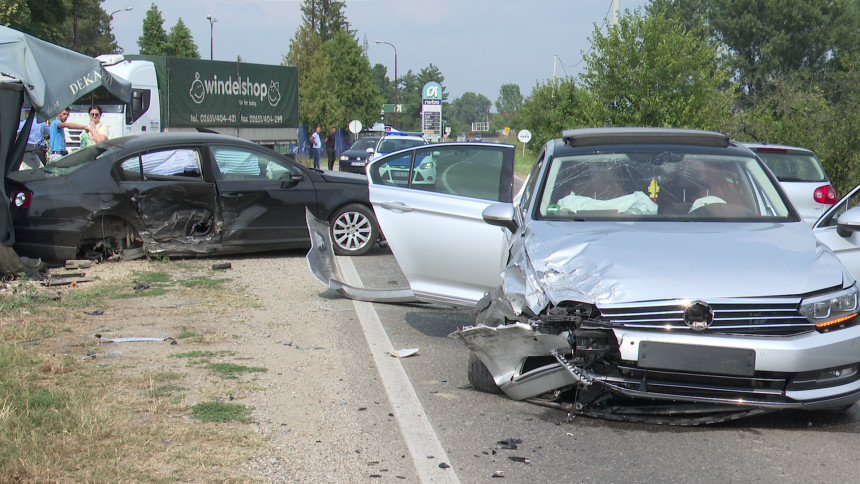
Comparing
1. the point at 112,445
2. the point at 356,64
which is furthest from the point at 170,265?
Answer: the point at 356,64

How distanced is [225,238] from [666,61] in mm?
11278

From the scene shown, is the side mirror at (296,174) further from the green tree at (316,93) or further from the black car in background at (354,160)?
the green tree at (316,93)

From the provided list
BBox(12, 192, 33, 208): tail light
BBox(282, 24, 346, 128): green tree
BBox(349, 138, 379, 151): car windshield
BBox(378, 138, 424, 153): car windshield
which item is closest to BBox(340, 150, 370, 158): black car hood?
BBox(349, 138, 379, 151): car windshield

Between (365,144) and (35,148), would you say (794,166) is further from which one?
(365,144)

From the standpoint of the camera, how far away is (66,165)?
9.90m

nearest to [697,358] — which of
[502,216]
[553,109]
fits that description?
[502,216]

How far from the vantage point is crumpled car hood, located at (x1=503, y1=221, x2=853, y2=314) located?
4133 millimetres

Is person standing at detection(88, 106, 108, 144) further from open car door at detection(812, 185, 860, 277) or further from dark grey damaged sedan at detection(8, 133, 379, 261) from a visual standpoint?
open car door at detection(812, 185, 860, 277)

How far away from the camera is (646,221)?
16.8 ft

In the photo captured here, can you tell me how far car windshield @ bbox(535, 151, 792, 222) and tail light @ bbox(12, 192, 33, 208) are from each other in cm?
650

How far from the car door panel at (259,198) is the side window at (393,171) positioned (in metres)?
3.25

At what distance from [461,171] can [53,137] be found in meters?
11.5

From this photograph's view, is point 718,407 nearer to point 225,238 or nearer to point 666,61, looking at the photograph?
point 225,238

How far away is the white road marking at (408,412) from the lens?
152 inches
